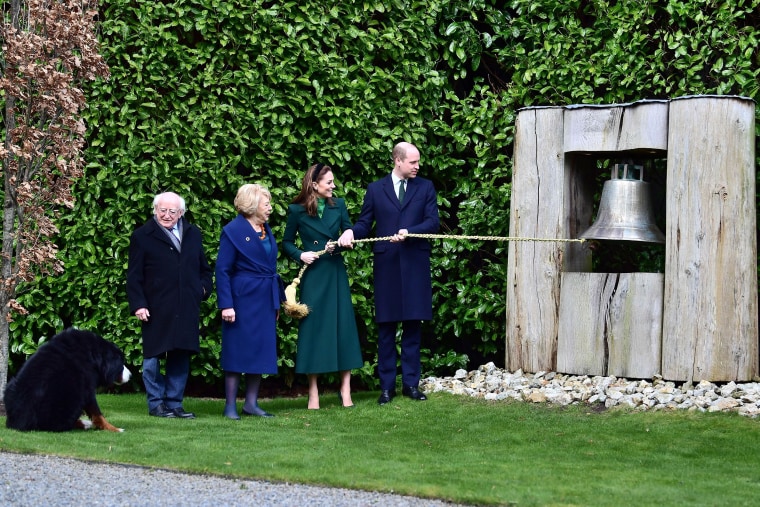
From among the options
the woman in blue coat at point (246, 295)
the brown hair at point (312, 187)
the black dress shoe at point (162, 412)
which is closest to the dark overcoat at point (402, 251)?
the brown hair at point (312, 187)

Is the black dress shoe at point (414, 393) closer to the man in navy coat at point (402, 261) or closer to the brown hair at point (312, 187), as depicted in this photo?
the man in navy coat at point (402, 261)

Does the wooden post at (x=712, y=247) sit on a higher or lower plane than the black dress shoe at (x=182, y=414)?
higher

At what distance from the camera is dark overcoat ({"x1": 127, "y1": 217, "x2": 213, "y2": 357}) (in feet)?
25.6

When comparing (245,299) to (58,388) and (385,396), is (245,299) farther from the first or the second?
(58,388)

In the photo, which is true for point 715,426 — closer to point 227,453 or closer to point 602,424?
point 602,424

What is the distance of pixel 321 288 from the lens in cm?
834

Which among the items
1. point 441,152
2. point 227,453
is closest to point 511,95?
point 441,152

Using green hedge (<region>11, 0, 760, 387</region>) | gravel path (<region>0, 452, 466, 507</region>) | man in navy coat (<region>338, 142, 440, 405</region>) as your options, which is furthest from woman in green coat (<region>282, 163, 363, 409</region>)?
gravel path (<region>0, 452, 466, 507</region>)

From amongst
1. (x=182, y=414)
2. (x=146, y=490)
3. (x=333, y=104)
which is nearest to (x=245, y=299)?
(x=182, y=414)

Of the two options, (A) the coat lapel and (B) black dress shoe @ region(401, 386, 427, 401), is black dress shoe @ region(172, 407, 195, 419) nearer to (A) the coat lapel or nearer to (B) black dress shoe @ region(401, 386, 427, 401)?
(A) the coat lapel

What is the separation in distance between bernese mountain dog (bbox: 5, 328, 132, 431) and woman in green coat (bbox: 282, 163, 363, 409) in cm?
173

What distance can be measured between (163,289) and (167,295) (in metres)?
0.05

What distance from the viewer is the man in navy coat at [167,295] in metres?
7.82

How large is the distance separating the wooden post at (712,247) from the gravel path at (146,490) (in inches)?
142
